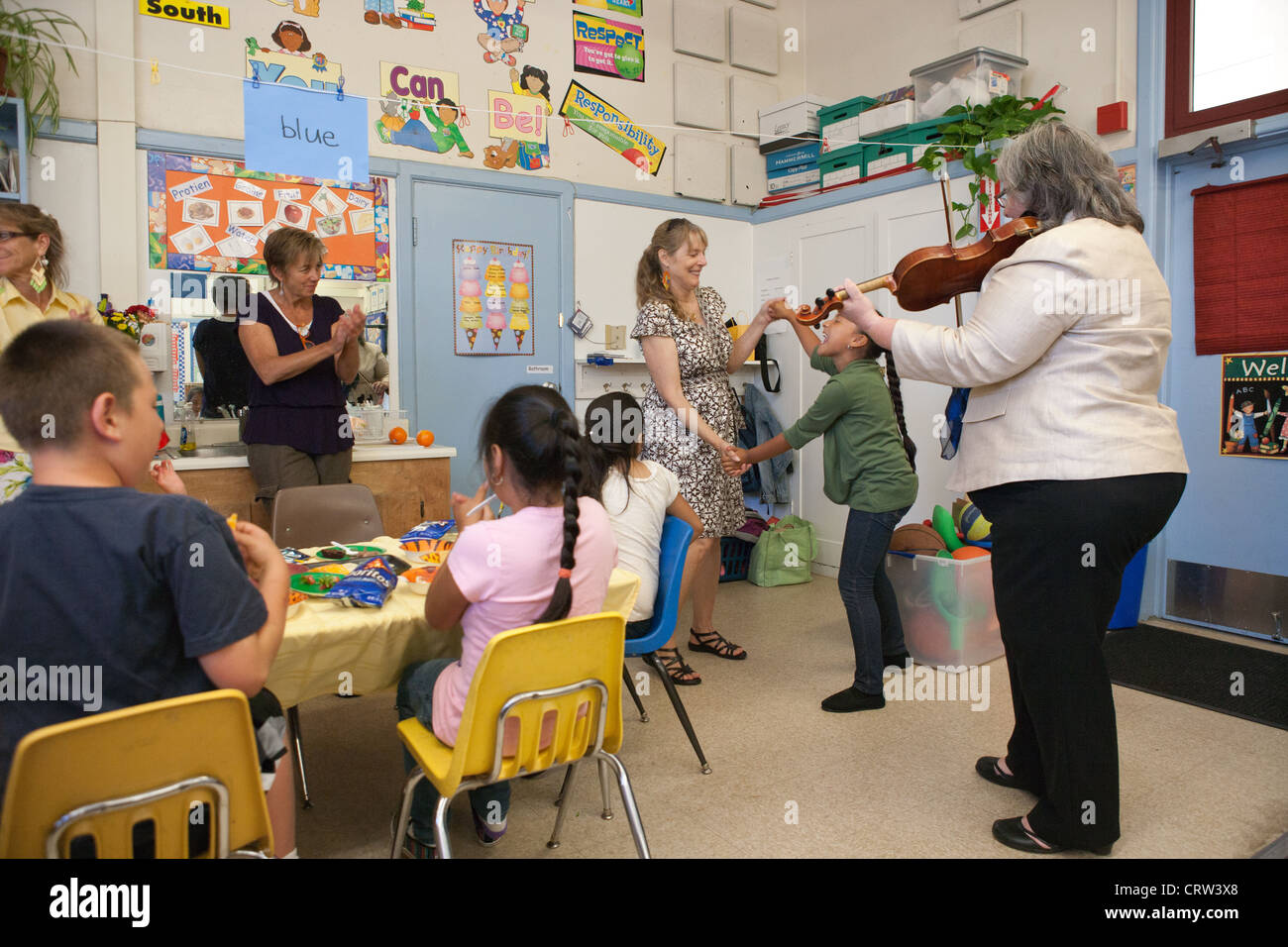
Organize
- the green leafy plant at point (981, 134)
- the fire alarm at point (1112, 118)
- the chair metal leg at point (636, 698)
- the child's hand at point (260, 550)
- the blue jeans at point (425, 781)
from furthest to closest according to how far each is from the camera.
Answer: the green leafy plant at point (981, 134)
the fire alarm at point (1112, 118)
the chair metal leg at point (636, 698)
the blue jeans at point (425, 781)
the child's hand at point (260, 550)

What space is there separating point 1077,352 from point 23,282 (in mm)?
2712

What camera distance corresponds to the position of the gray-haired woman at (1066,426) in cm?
185

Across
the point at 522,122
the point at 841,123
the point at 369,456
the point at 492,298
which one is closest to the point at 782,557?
the point at 492,298

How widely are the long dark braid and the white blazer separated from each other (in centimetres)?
82

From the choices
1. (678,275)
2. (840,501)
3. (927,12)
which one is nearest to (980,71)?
(927,12)

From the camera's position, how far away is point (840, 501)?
3.10 metres

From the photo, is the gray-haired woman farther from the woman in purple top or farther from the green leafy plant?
the green leafy plant

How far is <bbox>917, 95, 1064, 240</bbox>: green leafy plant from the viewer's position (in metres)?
3.96

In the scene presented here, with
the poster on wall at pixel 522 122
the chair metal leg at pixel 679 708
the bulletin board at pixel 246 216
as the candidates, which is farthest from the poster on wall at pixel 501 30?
the chair metal leg at pixel 679 708

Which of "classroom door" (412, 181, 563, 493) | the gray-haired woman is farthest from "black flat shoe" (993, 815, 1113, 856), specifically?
"classroom door" (412, 181, 563, 493)

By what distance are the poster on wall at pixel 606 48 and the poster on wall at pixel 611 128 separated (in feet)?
0.47

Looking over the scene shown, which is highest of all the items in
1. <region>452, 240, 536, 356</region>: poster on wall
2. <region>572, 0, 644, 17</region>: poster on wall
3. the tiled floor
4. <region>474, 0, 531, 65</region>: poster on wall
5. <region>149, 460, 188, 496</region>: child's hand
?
<region>572, 0, 644, 17</region>: poster on wall

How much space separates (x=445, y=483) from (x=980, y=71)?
3.00 meters

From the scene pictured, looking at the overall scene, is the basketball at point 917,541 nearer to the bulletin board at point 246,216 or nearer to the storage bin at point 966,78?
the storage bin at point 966,78
